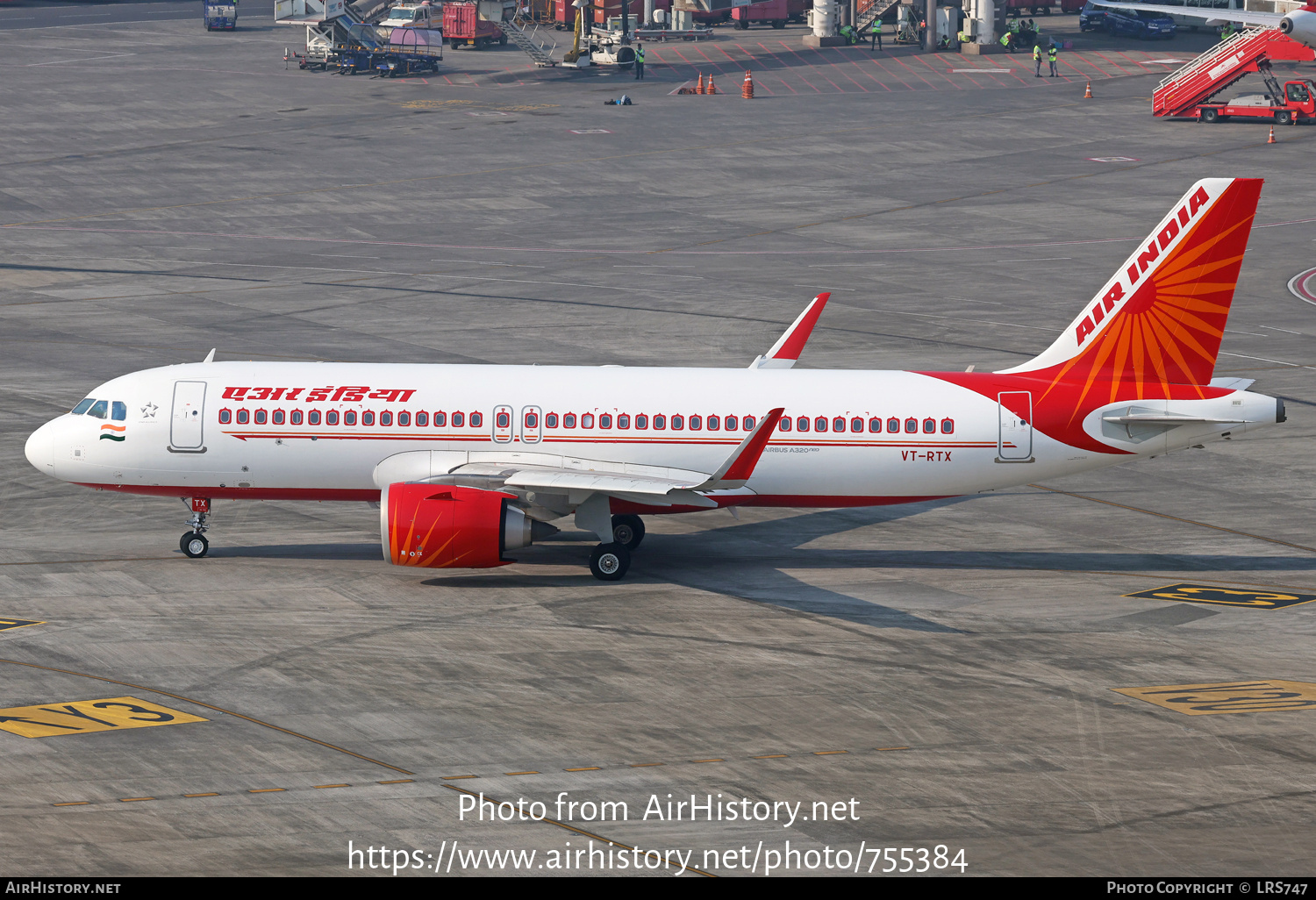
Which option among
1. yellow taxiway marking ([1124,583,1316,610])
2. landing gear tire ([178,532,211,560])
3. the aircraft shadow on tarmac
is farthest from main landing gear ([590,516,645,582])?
yellow taxiway marking ([1124,583,1316,610])

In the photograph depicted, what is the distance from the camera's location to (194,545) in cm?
3984

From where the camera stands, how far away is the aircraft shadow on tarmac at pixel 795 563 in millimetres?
37344

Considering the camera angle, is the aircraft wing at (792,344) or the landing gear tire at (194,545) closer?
the landing gear tire at (194,545)

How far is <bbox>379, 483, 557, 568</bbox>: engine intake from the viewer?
3641 centimetres

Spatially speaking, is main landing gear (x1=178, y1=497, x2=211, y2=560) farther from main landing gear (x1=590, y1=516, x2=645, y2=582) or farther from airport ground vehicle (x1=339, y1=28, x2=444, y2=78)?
airport ground vehicle (x1=339, y1=28, x2=444, y2=78)

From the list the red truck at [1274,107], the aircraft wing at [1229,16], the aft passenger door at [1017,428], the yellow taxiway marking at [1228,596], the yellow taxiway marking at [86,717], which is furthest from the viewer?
the red truck at [1274,107]

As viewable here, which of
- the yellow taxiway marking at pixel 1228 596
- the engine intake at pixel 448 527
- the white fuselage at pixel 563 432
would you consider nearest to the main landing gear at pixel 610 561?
the engine intake at pixel 448 527

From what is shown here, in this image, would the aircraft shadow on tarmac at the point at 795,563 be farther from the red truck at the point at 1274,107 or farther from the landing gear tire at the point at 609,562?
the red truck at the point at 1274,107

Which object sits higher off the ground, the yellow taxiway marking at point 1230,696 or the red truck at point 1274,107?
the red truck at point 1274,107

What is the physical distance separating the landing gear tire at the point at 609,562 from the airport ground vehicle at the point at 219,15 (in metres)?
134

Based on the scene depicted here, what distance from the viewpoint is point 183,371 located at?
40.2m

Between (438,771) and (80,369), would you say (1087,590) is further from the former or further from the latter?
(80,369)

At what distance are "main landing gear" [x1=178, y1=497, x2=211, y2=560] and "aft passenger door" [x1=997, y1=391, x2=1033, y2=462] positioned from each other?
19937 mm
